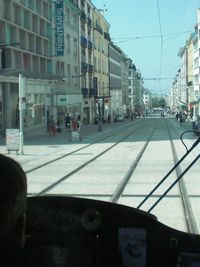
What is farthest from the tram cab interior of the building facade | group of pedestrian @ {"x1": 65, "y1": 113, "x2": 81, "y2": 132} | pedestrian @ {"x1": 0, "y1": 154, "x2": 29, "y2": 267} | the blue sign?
the building facade

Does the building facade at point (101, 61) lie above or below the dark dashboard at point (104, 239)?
above

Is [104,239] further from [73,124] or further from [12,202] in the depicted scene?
[73,124]

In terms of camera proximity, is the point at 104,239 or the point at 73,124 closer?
the point at 104,239

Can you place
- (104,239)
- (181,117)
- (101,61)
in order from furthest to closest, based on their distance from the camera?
(101,61), (181,117), (104,239)

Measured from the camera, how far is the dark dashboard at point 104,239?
2773mm

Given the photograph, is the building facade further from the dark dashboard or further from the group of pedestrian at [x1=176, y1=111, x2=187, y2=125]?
the dark dashboard

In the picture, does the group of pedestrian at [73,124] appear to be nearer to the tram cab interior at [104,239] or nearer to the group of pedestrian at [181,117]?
the group of pedestrian at [181,117]

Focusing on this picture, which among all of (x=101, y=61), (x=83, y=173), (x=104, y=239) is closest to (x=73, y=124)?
(x=83, y=173)

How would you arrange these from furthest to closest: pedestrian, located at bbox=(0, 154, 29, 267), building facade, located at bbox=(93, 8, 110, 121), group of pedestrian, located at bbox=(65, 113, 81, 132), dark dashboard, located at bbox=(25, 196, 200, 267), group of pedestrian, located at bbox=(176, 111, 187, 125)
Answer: building facade, located at bbox=(93, 8, 110, 121) < group of pedestrian, located at bbox=(176, 111, 187, 125) < group of pedestrian, located at bbox=(65, 113, 81, 132) < dark dashboard, located at bbox=(25, 196, 200, 267) < pedestrian, located at bbox=(0, 154, 29, 267)

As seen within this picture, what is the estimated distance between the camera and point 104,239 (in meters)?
2.85

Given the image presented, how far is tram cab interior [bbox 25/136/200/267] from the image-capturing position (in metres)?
2.77

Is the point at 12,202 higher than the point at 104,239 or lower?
higher

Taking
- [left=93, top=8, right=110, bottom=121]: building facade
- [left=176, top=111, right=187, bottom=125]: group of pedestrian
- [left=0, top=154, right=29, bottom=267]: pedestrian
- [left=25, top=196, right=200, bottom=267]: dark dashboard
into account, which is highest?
[left=93, top=8, right=110, bottom=121]: building facade

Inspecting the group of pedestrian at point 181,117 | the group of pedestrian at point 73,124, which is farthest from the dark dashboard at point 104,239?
the group of pedestrian at point 181,117
